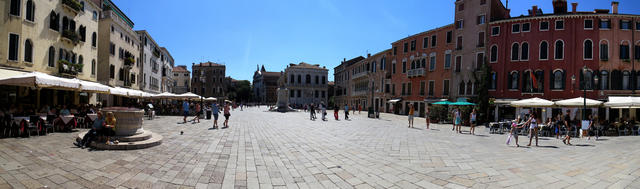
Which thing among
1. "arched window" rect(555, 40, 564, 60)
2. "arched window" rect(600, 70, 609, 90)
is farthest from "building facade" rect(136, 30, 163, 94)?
"arched window" rect(600, 70, 609, 90)

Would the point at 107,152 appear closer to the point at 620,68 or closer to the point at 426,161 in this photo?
the point at 426,161

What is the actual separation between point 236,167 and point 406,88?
116 feet

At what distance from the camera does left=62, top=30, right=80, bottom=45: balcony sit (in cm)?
1795

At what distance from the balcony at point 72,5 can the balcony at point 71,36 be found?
4.57ft

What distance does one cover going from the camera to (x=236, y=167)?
249 inches

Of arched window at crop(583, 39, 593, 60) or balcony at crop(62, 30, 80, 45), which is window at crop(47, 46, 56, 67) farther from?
arched window at crop(583, 39, 593, 60)

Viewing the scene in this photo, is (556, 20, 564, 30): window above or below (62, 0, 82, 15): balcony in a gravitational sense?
above

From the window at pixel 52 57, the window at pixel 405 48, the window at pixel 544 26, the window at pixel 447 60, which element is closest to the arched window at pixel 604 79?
the window at pixel 544 26

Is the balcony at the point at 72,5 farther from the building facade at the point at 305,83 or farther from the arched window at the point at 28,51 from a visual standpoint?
the building facade at the point at 305,83

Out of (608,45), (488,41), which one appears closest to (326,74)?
(488,41)

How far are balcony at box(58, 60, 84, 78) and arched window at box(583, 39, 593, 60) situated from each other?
3993 centimetres

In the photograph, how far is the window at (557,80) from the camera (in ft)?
83.4

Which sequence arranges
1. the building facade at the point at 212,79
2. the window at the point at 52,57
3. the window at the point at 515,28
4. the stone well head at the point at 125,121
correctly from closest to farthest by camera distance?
the stone well head at the point at 125,121 < the window at the point at 52,57 < the window at the point at 515,28 < the building facade at the point at 212,79

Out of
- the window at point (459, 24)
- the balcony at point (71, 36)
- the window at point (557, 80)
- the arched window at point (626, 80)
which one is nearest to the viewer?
the balcony at point (71, 36)
